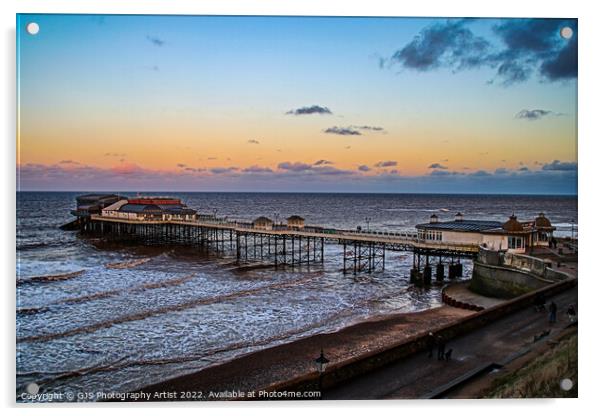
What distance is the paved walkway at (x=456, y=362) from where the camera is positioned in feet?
31.9

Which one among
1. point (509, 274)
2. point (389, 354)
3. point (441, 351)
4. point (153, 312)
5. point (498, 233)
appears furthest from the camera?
point (498, 233)

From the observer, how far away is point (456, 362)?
1088cm

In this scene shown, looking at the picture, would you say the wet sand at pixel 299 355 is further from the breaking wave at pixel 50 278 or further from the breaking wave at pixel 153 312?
the breaking wave at pixel 50 278

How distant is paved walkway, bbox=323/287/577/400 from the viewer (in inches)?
382

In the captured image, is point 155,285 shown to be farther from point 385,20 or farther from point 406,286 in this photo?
point 385,20

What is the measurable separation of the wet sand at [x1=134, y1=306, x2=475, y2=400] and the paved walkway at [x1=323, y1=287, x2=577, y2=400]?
0.81 m

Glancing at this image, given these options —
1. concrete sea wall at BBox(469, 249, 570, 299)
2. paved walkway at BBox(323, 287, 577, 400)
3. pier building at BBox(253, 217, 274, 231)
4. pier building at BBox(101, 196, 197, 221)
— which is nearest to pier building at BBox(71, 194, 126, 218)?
pier building at BBox(101, 196, 197, 221)

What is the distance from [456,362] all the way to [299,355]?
5.69 metres

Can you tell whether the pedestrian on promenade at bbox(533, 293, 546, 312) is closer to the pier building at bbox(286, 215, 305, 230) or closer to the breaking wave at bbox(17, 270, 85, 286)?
the pier building at bbox(286, 215, 305, 230)

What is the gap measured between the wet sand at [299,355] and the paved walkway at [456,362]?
815 mm

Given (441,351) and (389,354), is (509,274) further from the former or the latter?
(389,354)

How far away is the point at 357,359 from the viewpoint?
395 inches

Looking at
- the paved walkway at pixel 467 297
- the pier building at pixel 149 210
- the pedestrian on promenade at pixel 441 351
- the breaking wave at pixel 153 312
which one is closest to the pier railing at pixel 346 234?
the pier building at pixel 149 210

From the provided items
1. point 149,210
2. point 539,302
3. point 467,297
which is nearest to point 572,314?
point 539,302
